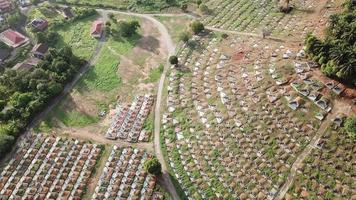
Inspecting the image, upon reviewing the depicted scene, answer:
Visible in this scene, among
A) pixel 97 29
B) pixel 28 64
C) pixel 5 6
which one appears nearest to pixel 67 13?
pixel 97 29

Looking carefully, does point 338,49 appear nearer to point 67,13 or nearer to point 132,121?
point 132,121

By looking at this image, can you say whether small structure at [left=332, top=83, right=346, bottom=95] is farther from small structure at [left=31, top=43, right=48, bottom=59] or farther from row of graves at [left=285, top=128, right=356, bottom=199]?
small structure at [left=31, top=43, right=48, bottom=59]

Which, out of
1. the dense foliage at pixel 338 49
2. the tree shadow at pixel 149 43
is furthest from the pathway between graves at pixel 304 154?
the tree shadow at pixel 149 43

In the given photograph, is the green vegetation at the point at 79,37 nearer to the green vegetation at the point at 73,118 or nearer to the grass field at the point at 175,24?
the grass field at the point at 175,24

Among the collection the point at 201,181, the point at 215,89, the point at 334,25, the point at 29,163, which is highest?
the point at 334,25

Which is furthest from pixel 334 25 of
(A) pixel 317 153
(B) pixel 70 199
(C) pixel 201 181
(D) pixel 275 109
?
(B) pixel 70 199

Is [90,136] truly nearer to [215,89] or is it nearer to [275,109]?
[215,89]
